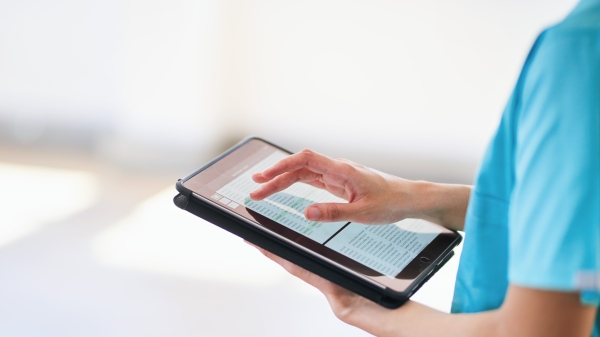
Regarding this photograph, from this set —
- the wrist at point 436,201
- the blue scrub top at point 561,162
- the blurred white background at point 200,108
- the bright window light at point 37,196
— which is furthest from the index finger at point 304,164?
the bright window light at point 37,196

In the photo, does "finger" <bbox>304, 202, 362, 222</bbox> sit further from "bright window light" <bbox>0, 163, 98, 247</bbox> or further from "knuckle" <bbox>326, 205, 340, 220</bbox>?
"bright window light" <bbox>0, 163, 98, 247</bbox>

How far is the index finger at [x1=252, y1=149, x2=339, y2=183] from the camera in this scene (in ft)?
2.64

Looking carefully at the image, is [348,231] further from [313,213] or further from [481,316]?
[481,316]

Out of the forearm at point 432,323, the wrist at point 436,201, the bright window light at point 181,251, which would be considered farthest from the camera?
the bright window light at point 181,251

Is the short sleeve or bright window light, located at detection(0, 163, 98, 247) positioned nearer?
the short sleeve

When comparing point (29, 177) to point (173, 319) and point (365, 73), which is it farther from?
point (365, 73)

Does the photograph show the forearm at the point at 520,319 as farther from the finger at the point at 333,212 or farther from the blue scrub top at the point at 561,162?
the finger at the point at 333,212

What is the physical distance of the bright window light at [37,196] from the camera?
4.89 feet

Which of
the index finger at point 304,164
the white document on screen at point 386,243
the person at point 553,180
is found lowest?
the white document on screen at point 386,243

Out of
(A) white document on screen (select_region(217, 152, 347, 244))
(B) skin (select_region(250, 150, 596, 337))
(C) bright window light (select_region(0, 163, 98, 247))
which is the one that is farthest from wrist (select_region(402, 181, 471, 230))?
(C) bright window light (select_region(0, 163, 98, 247))

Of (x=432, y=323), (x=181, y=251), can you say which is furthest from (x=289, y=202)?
(x=181, y=251)

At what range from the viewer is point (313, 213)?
759 millimetres

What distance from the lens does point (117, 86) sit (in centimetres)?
182

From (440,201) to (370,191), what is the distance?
0.36ft
